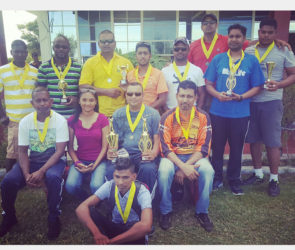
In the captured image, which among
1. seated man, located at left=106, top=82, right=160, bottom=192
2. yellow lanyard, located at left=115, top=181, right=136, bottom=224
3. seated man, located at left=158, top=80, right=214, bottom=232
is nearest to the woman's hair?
seated man, located at left=106, top=82, right=160, bottom=192

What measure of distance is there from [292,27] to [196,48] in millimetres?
1059

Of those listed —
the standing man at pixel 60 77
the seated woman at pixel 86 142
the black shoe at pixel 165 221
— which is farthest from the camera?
the standing man at pixel 60 77

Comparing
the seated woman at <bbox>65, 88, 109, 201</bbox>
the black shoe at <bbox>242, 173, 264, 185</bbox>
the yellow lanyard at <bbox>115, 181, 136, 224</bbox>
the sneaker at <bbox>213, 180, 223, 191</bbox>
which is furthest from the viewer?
the black shoe at <bbox>242, 173, 264, 185</bbox>

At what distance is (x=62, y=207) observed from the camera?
284cm

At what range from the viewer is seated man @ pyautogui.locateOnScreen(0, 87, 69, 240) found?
8.05 feet

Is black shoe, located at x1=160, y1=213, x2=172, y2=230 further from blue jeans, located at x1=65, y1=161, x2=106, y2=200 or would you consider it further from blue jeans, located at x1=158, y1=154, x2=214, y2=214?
blue jeans, located at x1=65, y1=161, x2=106, y2=200

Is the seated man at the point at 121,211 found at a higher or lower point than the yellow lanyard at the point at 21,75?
lower

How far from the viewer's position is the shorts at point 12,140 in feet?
9.34

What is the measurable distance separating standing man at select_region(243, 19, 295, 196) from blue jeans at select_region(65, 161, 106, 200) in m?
1.91

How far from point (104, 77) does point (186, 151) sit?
4.28ft

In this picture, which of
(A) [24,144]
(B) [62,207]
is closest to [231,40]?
(A) [24,144]

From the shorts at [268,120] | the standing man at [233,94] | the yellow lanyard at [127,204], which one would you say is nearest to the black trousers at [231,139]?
the standing man at [233,94]

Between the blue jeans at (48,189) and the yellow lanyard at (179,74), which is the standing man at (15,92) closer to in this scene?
the blue jeans at (48,189)

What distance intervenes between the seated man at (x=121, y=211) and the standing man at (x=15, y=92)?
1.27m
